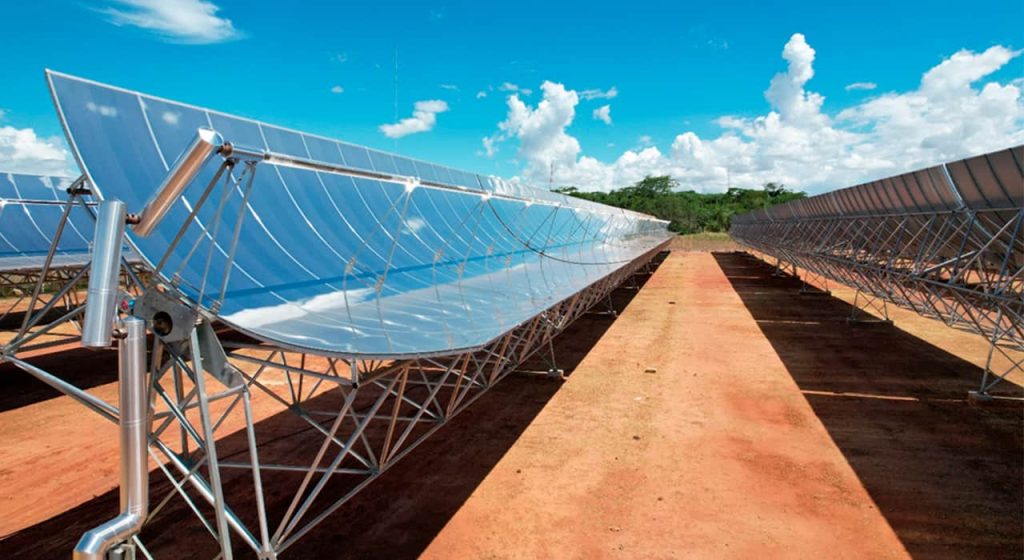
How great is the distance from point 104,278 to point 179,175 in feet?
2.04

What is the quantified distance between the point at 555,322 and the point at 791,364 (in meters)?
6.28

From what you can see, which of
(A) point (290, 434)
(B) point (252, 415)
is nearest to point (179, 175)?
(B) point (252, 415)

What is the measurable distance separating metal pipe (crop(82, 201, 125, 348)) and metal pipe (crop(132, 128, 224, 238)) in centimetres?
22

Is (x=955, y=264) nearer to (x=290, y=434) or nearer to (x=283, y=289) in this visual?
(x=283, y=289)

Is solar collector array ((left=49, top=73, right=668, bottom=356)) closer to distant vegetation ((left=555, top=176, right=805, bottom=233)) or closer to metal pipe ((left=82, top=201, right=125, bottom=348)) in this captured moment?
metal pipe ((left=82, top=201, right=125, bottom=348))

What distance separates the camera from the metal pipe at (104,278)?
2.41m

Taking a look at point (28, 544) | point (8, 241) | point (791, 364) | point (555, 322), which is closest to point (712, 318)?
point (791, 364)

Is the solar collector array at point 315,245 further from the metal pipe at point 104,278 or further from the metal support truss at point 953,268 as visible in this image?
the metal support truss at point 953,268

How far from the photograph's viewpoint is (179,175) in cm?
279

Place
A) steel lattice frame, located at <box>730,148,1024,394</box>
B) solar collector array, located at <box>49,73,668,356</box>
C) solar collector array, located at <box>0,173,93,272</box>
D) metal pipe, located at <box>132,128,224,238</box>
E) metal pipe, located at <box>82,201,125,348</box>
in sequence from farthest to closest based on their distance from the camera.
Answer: solar collector array, located at <box>0,173,93,272</box> < steel lattice frame, located at <box>730,148,1024,394</box> < solar collector array, located at <box>49,73,668,356</box> < metal pipe, located at <box>132,128,224,238</box> < metal pipe, located at <box>82,201,125,348</box>

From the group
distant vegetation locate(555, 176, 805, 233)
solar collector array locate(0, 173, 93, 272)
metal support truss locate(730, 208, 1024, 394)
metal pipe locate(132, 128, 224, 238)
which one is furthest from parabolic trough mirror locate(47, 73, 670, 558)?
distant vegetation locate(555, 176, 805, 233)

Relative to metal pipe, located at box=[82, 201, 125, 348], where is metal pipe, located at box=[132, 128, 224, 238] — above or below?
above

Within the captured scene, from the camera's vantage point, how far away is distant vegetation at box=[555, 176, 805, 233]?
8625 cm

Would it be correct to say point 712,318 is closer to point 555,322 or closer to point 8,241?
point 555,322
